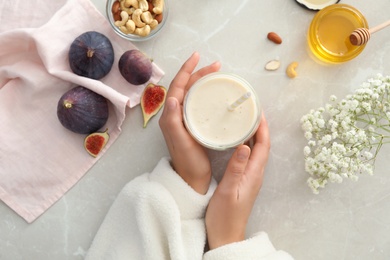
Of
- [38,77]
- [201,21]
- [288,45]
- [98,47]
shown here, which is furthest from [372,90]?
[38,77]

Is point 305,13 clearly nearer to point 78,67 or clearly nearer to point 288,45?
point 288,45

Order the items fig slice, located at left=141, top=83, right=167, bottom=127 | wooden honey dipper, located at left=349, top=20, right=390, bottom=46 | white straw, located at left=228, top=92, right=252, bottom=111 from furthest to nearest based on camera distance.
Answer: fig slice, located at left=141, top=83, right=167, bottom=127 < wooden honey dipper, located at left=349, top=20, right=390, bottom=46 < white straw, located at left=228, top=92, right=252, bottom=111

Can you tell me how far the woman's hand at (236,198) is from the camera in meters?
1.14

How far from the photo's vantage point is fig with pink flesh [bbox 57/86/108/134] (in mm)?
1146

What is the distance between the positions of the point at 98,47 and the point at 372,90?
67cm

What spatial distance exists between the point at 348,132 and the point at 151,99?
19.2 inches

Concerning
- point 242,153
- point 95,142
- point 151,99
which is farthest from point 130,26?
point 242,153

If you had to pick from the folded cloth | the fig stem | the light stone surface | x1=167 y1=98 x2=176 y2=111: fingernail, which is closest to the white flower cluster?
the light stone surface

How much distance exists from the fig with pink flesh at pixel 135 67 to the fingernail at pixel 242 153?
314 mm

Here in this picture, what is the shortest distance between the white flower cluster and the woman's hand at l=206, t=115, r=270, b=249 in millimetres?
113

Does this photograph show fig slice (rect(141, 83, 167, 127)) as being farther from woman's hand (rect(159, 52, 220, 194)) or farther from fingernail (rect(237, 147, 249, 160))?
fingernail (rect(237, 147, 249, 160))

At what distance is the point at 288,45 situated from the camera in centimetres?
124

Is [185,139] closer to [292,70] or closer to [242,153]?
[242,153]

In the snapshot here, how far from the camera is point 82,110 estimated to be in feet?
3.77
